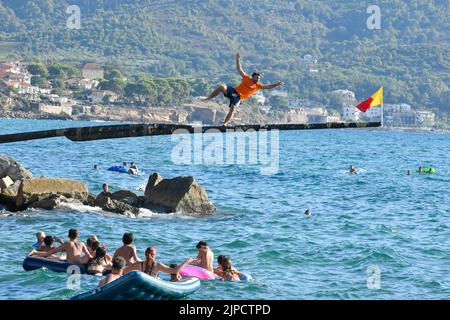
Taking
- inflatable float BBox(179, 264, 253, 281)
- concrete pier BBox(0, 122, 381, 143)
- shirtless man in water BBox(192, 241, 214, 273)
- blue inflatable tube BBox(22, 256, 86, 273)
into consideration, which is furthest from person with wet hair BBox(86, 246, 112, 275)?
concrete pier BBox(0, 122, 381, 143)

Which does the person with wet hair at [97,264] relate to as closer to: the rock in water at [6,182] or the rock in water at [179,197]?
the rock in water at [179,197]

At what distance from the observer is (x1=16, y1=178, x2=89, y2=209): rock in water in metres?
43.1

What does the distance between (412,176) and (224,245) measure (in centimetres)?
6015

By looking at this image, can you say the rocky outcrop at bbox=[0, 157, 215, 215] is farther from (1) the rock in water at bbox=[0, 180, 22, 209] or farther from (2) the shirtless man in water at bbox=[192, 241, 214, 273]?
(2) the shirtless man in water at bbox=[192, 241, 214, 273]

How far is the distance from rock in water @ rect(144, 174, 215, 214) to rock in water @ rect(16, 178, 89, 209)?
3210mm

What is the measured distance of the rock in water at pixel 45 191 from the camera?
43094 mm

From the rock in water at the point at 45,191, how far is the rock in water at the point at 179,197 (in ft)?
10.5

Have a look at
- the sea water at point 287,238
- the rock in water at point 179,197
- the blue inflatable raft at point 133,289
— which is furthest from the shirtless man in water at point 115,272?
the rock in water at point 179,197

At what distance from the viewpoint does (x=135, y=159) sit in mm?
112312

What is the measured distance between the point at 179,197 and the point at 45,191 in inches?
235

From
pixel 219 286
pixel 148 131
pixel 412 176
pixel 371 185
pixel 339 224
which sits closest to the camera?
pixel 148 131

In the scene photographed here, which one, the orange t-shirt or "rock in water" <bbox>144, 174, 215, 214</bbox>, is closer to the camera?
the orange t-shirt
